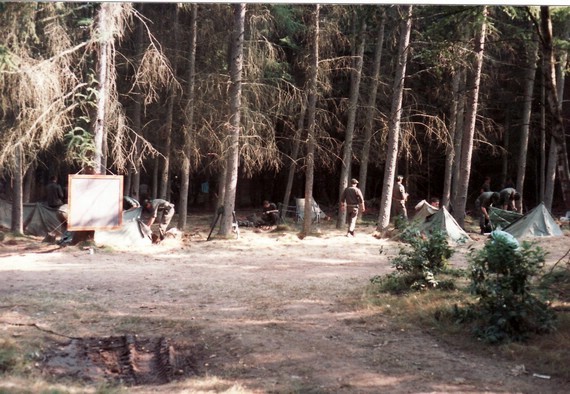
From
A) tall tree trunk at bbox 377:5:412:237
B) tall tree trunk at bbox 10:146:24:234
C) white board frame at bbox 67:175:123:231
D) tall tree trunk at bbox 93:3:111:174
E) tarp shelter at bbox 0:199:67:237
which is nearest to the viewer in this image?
white board frame at bbox 67:175:123:231

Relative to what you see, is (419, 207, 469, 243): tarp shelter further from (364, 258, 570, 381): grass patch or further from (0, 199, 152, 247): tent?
(0, 199, 152, 247): tent

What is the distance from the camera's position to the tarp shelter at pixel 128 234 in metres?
13.6

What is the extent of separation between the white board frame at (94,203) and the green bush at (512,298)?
9221 millimetres

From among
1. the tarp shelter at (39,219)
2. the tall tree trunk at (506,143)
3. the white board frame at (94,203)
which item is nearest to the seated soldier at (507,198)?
the tall tree trunk at (506,143)

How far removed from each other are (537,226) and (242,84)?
8604 millimetres

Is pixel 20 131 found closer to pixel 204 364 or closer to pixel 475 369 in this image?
pixel 204 364

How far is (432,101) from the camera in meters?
23.0

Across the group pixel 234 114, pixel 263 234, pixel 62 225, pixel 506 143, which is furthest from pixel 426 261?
pixel 506 143

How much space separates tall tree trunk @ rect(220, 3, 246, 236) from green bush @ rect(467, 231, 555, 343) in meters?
9.90

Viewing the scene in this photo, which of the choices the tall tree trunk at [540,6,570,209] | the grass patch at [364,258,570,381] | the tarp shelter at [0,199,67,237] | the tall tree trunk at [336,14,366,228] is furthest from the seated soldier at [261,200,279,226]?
the tall tree trunk at [540,6,570,209]

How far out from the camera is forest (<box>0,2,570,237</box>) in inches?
525

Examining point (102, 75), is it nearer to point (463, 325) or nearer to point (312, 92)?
point (312, 92)

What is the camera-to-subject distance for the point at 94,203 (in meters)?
13.2

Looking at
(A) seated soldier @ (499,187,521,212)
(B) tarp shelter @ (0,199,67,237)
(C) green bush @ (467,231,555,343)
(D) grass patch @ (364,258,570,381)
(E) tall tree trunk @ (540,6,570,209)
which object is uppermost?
(E) tall tree trunk @ (540,6,570,209)
